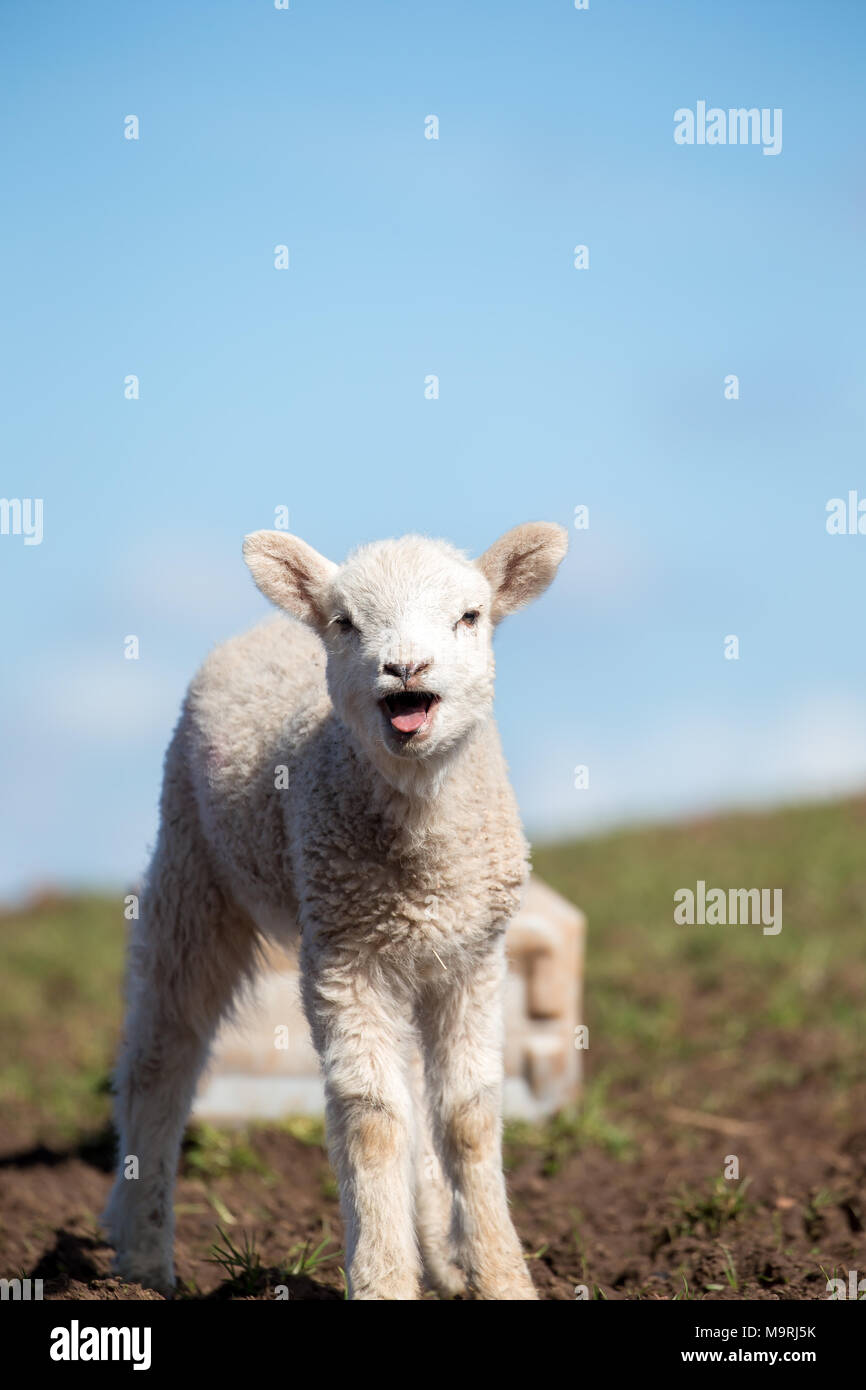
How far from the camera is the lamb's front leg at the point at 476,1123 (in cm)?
484

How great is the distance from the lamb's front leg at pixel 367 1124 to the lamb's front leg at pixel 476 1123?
0.83 ft

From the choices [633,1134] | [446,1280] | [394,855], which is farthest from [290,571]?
[633,1134]

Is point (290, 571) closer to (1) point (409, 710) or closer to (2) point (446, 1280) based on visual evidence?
(1) point (409, 710)

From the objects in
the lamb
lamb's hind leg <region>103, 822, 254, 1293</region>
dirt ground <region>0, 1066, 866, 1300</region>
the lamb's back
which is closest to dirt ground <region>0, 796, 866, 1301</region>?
dirt ground <region>0, 1066, 866, 1300</region>

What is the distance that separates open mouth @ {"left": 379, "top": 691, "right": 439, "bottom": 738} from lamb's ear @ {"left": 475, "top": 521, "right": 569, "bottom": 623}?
0.62 m

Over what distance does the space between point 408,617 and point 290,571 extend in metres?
0.65

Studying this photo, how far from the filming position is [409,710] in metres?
4.26

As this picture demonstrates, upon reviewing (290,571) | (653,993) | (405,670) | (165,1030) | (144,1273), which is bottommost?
(144,1273)

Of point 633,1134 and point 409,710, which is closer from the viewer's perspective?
point 409,710

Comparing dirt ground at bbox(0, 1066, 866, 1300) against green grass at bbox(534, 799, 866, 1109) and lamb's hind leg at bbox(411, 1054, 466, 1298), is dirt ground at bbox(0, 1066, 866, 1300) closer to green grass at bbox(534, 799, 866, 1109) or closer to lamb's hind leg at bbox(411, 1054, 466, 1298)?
lamb's hind leg at bbox(411, 1054, 466, 1298)

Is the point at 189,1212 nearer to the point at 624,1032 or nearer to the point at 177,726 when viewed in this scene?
the point at 177,726

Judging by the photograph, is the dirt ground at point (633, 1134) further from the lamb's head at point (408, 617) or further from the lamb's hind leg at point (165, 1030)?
the lamb's head at point (408, 617)

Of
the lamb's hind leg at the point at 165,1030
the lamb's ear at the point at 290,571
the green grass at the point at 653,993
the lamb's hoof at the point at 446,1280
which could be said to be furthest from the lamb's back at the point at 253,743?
the green grass at the point at 653,993
